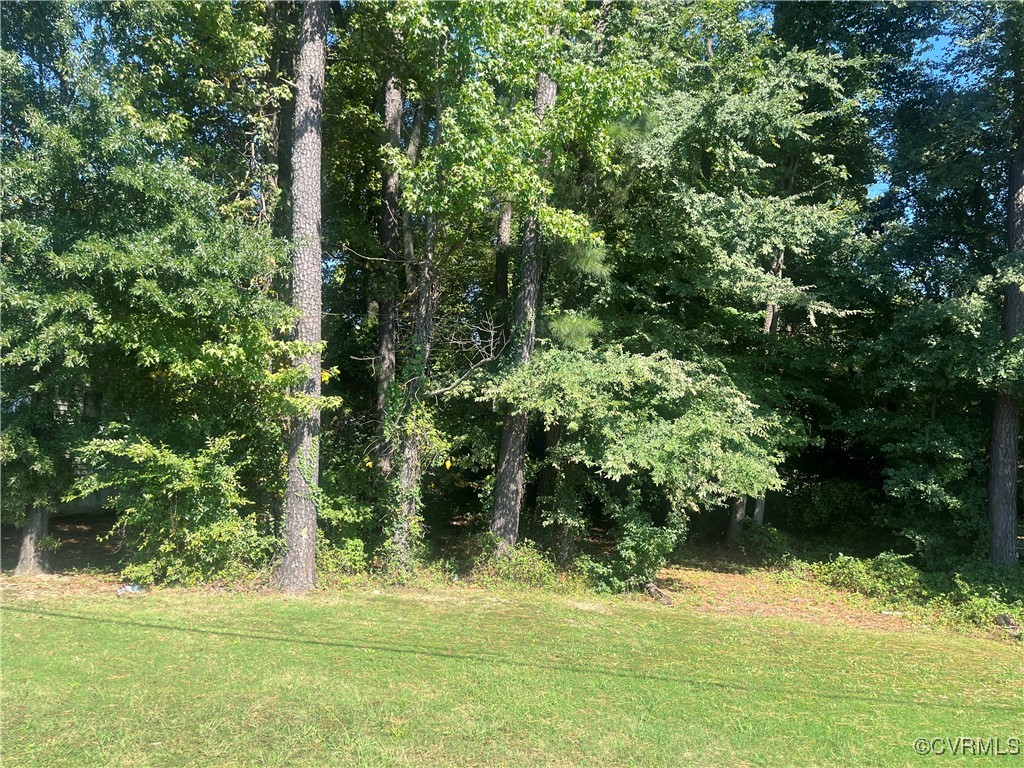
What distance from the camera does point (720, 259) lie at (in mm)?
10102

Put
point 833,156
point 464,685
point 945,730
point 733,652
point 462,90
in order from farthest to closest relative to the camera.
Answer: point 833,156, point 462,90, point 733,652, point 464,685, point 945,730

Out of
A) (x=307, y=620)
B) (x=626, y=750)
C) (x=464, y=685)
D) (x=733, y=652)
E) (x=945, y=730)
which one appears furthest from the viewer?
(x=307, y=620)

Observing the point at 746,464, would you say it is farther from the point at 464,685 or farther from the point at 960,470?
the point at 464,685

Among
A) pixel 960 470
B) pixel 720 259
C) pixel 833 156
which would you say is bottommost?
pixel 960 470

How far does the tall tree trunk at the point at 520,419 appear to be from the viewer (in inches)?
408

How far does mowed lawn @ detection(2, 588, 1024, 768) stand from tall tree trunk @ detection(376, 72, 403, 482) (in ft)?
14.8

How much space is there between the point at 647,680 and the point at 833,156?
10948mm

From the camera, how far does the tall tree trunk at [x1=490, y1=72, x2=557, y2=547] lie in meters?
10.4

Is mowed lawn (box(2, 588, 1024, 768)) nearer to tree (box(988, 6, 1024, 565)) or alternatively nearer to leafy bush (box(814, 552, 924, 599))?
leafy bush (box(814, 552, 924, 599))

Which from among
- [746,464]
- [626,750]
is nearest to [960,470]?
[746,464]

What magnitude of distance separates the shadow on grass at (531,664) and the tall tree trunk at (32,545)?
7.49 ft

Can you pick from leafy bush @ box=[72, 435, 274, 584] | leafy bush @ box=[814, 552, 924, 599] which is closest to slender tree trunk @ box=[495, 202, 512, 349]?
leafy bush @ box=[72, 435, 274, 584]

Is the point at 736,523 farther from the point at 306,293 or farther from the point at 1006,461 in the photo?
the point at 306,293

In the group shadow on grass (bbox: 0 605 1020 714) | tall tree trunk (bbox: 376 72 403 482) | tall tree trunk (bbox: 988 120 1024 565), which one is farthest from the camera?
tall tree trunk (bbox: 376 72 403 482)
